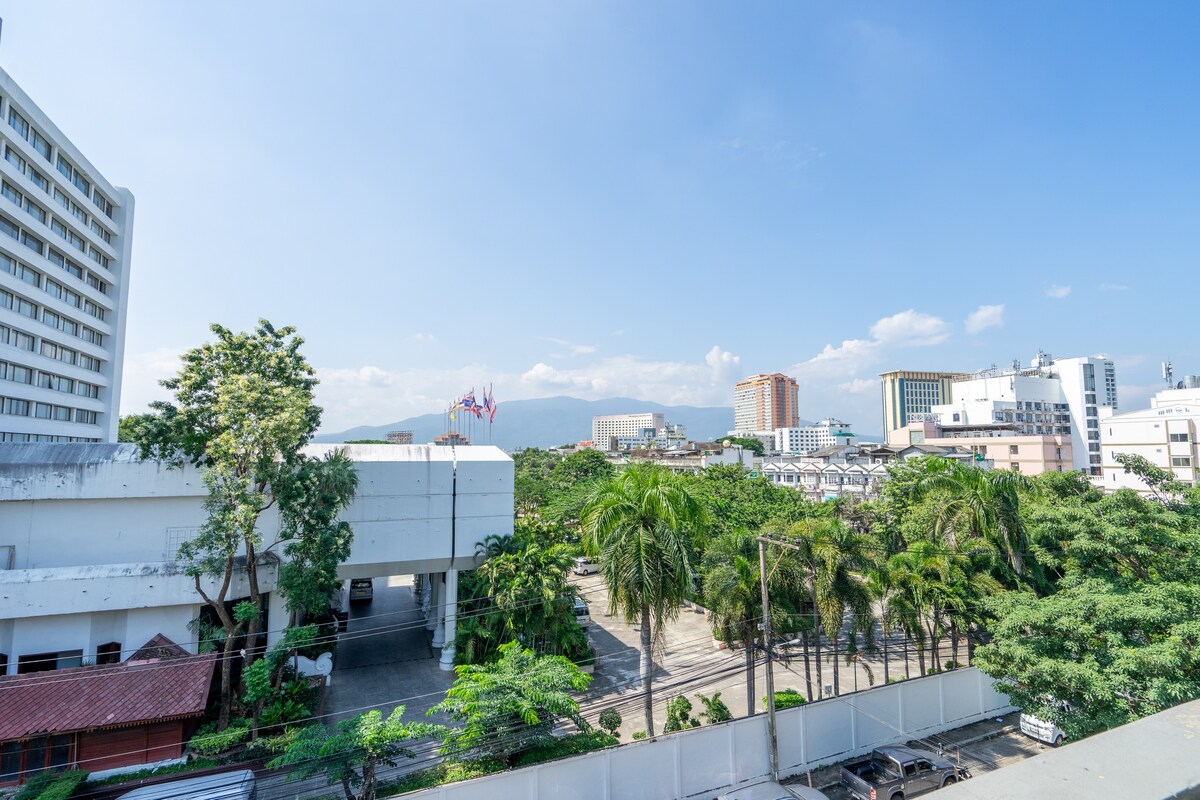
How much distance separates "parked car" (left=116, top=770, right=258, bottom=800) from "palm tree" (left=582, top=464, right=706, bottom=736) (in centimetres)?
1011

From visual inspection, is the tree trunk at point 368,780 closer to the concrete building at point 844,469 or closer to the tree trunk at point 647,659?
the tree trunk at point 647,659

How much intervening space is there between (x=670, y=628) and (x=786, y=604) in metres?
13.2

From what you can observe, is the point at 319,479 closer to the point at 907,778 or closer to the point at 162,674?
the point at 162,674

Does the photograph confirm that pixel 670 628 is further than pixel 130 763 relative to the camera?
Yes

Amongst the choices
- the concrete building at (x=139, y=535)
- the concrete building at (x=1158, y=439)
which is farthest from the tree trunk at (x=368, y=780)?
the concrete building at (x=1158, y=439)

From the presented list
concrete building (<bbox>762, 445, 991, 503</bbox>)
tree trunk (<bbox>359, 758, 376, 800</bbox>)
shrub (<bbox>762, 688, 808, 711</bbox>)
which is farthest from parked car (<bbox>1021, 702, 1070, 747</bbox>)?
concrete building (<bbox>762, 445, 991, 503</bbox>)

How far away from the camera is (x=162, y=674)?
55.8ft

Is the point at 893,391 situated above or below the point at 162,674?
above

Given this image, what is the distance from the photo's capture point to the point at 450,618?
24.1 metres

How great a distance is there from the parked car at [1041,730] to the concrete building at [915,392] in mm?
146474

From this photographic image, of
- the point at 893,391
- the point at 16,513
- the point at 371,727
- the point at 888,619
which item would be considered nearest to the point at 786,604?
the point at 888,619

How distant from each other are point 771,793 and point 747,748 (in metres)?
1.86

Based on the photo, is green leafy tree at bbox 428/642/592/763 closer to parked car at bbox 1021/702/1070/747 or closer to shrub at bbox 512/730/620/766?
shrub at bbox 512/730/620/766

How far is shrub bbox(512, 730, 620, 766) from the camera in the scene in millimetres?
15055
